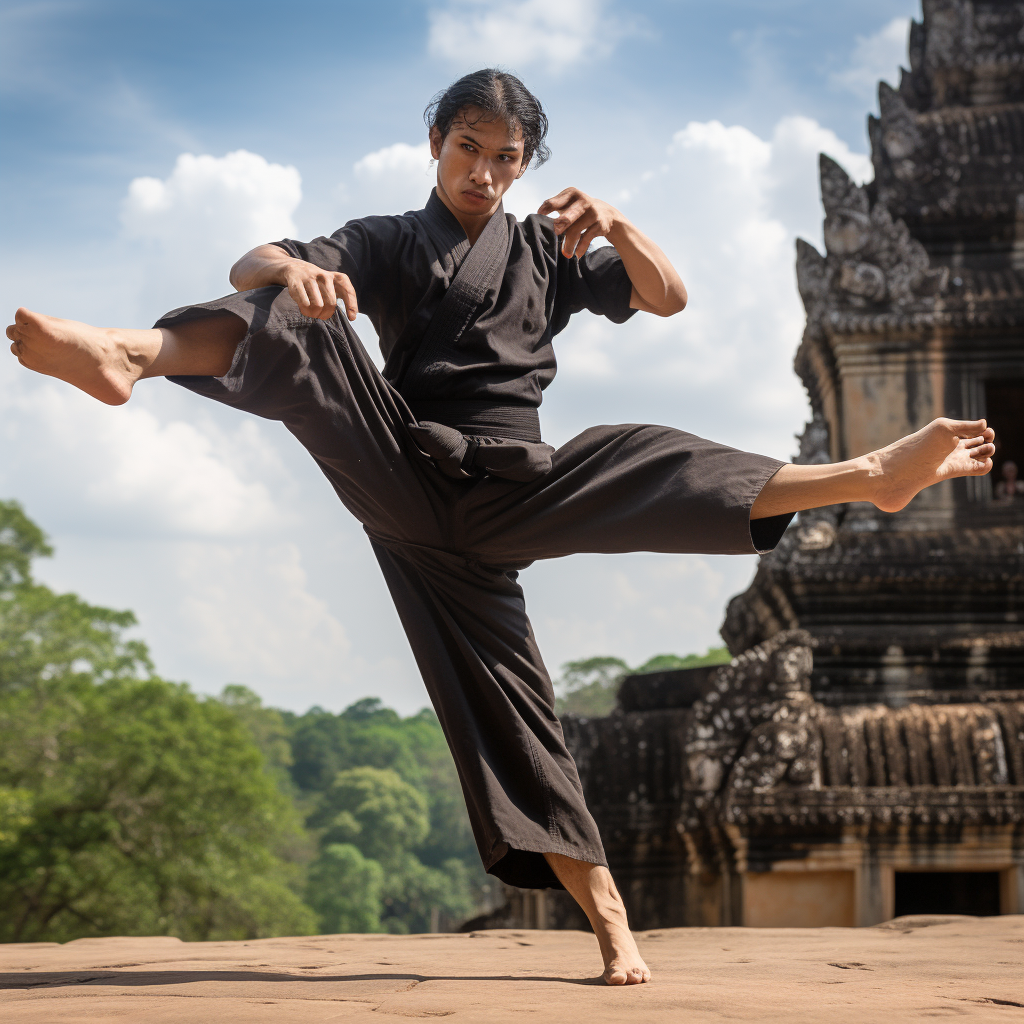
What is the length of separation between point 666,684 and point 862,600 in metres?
1.44

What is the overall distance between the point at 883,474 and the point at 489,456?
94 cm

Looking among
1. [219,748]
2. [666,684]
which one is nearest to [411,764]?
[219,748]

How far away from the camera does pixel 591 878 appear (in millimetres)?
2826

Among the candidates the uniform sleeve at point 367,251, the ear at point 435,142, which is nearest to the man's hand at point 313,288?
the uniform sleeve at point 367,251

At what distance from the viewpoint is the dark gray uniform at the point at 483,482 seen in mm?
2754

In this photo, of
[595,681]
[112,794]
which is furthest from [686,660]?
[112,794]

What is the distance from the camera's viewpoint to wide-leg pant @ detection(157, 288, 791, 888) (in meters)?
2.72

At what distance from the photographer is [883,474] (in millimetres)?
2814

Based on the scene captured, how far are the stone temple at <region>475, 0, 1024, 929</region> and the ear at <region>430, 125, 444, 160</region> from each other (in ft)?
12.6

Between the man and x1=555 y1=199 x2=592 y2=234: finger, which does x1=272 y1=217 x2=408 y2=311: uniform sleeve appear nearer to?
the man

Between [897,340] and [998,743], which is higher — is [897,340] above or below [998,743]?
above

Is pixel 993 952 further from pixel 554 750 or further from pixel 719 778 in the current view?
pixel 719 778

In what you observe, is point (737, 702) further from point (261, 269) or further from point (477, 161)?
point (261, 269)

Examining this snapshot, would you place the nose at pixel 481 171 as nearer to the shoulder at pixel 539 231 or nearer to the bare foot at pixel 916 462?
the shoulder at pixel 539 231
